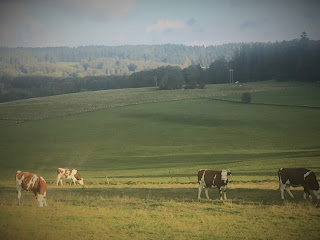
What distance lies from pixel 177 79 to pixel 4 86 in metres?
59.6

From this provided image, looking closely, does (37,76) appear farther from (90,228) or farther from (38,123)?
(90,228)

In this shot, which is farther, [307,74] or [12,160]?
[307,74]

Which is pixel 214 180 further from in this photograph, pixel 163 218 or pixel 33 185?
pixel 33 185

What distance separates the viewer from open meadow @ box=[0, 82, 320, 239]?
15.4 metres

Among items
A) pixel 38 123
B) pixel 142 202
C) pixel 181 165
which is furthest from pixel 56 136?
pixel 142 202

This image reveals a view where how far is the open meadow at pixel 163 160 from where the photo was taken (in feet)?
50.6

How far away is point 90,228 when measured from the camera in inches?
592

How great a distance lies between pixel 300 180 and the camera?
2067cm

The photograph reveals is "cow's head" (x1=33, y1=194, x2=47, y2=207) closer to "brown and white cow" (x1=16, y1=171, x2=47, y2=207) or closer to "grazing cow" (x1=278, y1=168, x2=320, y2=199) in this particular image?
"brown and white cow" (x1=16, y1=171, x2=47, y2=207)

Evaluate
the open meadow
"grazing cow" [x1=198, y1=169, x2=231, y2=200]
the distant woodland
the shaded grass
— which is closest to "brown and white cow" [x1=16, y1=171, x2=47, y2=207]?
the shaded grass

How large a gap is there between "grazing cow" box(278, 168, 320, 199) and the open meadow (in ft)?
2.76

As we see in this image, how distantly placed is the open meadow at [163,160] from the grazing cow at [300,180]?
0.84 m

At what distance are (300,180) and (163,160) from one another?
27307 mm

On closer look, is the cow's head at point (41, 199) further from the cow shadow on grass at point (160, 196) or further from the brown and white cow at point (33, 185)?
the cow shadow on grass at point (160, 196)
